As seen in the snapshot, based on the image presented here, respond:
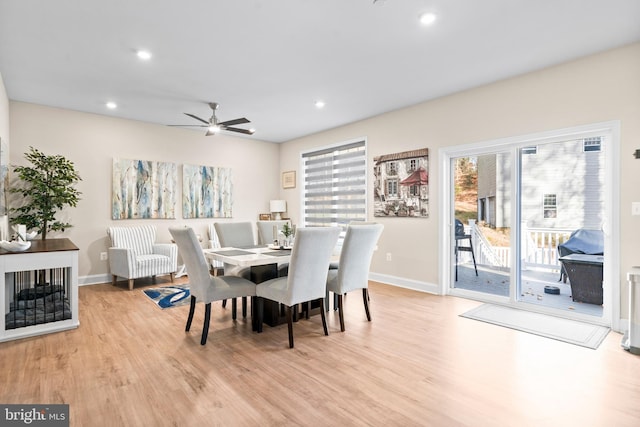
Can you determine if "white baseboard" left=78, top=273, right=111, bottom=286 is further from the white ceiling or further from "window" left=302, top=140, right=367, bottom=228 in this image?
"window" left=302, top=140, right=367, bottom=228

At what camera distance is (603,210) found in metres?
3.26

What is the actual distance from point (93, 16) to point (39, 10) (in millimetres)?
357

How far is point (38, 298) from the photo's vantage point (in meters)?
3.48

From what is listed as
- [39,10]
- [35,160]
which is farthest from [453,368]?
A: [35,160]

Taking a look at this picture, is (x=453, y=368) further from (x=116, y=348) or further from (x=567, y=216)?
(x=116, y=348)

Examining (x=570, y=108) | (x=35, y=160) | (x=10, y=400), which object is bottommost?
(x=10, y=400)

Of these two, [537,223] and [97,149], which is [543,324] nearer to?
[537,223]

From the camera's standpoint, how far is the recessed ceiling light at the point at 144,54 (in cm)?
310

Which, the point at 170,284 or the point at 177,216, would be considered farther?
the point at 177,216

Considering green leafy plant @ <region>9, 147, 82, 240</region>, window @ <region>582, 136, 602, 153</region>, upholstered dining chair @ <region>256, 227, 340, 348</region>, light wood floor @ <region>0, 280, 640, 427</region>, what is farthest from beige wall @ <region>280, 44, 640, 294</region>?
green leafy plant @ <region>9, 147, 82, 240</region>

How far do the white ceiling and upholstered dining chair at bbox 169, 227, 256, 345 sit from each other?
1.68 meters

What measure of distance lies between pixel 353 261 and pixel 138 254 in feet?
12.1

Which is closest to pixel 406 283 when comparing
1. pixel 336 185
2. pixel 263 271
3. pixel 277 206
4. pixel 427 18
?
pixel 336 185

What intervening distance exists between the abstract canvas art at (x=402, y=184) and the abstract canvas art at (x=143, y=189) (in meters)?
3.43
